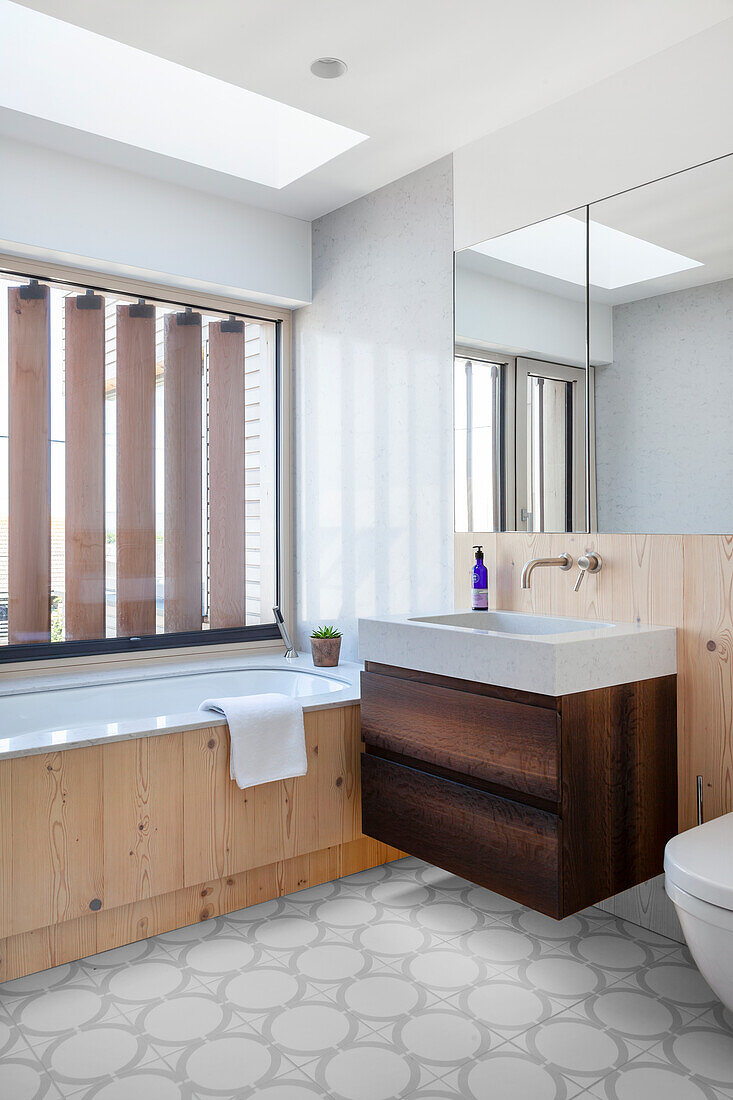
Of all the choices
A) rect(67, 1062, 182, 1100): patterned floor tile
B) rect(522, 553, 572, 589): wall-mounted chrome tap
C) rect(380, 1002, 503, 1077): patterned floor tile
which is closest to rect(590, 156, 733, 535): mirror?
rect(522, 553, 572, 589): wall-mounted chrome tap

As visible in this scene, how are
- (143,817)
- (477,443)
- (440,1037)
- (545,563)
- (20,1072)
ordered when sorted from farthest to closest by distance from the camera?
(477,443)
(545,563)
(143,817)
(440,1037)
(20,1072)

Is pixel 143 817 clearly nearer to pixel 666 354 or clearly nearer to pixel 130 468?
pixel 130 468

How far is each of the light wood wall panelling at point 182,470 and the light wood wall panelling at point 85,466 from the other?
28 cm

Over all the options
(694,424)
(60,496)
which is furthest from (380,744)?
→ (60,496)

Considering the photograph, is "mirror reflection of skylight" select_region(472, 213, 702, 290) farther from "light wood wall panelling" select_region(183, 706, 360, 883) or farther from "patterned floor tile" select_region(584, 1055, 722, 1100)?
"patterned floor tile" select_region(584, 1055, 722, 1100)

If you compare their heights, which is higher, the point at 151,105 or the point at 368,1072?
the point at 151,105

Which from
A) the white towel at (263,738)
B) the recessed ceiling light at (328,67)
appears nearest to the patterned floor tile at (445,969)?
the white towel at (263,738)

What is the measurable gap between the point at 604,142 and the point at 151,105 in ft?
5.10

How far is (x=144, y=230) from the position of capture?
10.2 ft

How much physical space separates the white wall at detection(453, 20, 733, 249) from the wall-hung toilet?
1667 mm

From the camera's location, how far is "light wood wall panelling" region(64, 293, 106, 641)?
10.3 ft

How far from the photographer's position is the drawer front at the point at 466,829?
75.1 inches

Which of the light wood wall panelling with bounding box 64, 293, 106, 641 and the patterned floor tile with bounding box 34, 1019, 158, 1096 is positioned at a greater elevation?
the light wood wall panelling with bounding box 64, 293, 106, 641

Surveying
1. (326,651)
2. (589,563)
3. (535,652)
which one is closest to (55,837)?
(535,652)
